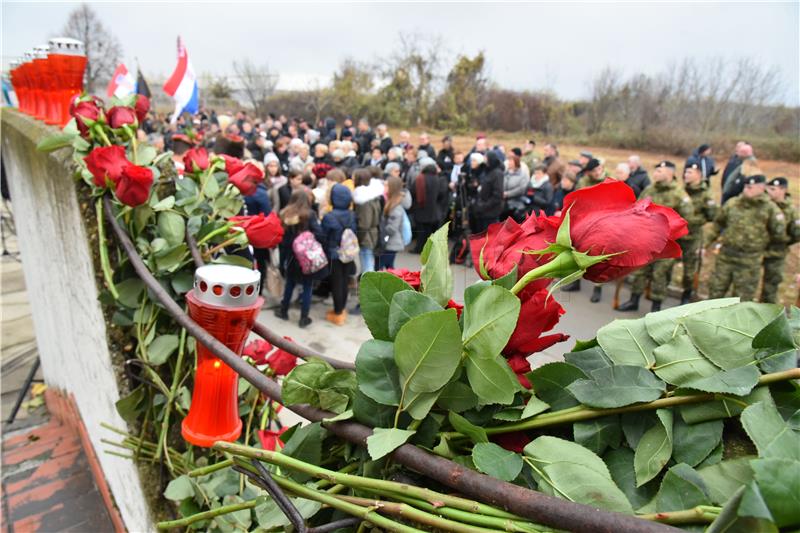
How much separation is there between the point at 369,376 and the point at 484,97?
31707 mm

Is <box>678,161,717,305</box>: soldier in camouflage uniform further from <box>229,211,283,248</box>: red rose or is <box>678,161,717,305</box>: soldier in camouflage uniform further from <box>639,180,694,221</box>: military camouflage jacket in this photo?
<box>229,211,283,248</box>: red rose

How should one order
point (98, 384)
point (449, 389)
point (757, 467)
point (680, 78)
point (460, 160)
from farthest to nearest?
1. point (680, 78)
2. point (460, 160)
3. point (98, 384)
4. point (449, 389)
5. point (757, 467)

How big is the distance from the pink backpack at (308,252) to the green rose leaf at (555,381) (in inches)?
202

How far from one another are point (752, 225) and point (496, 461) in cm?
672

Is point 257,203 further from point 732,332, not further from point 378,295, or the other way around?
point 732,332

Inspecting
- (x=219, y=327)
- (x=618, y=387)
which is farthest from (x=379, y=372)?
(x=219, y=327)

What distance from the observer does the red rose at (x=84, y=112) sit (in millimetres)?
1798

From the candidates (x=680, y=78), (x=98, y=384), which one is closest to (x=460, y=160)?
(x=98, y=384)

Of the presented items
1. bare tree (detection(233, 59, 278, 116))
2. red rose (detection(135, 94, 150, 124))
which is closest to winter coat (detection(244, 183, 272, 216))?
red rose (detection(135, 94, 150, 124))

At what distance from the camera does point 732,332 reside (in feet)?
2.12

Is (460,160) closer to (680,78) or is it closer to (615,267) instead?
(615,267)

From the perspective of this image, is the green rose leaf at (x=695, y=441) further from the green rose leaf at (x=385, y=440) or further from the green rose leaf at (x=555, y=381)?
the green rose leaf at (x=385, y=440)

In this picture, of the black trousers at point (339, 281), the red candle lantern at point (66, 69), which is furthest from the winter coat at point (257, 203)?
the red candle lantern at point (66, 69)

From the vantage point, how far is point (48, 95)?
3012 millimetres
